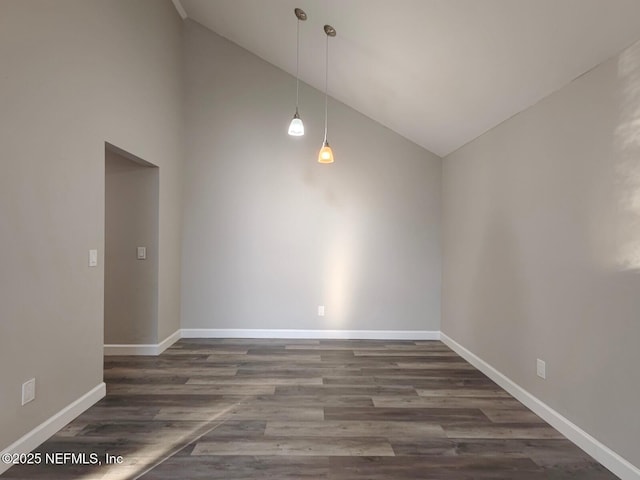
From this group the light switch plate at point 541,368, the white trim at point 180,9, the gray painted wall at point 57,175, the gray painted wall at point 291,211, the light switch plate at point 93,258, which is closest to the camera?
the gray painted wall at point 57,175

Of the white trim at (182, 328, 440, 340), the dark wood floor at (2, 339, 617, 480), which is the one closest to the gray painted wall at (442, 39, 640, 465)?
the dark wood floor at (2, 339, 617, 480)

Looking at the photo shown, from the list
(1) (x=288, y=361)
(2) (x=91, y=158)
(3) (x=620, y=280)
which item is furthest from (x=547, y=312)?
(2) (x=91, y=158)

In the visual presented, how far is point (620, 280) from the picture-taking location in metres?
1.93

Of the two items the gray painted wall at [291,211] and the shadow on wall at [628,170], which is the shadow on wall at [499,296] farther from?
the gray painted wall at [291,211]

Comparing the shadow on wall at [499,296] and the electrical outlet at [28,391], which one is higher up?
the shadow on wall at [499,296]

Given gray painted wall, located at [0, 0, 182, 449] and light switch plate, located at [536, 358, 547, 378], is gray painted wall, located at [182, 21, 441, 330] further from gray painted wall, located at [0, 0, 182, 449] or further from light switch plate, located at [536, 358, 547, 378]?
light switch plate, located at [536, 358, 547, 378]

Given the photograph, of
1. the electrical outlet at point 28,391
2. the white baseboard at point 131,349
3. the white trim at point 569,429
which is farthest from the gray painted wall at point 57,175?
the white trim at point 569,429

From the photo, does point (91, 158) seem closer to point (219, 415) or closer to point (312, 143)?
point (219, 415)

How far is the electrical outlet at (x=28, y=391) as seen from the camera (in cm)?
204

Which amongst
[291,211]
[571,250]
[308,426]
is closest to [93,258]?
[308,426]

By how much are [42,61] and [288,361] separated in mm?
3086

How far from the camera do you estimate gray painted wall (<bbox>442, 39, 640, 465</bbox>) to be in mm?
1894

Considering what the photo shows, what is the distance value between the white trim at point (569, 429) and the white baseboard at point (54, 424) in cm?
327

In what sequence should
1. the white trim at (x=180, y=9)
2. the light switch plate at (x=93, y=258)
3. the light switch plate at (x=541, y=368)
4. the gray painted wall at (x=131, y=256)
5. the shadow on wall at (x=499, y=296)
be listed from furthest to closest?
the white trim at (x=180, y=9)
the gray painted wall at (x=131, y=256)
the shadow on wall at (x=499, y=296)
the light switch plate at (x=93, y=258)
the light switch plate at (x=541, y=368)
